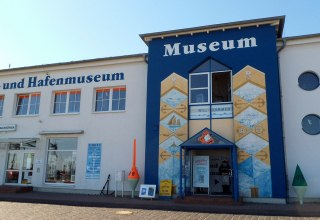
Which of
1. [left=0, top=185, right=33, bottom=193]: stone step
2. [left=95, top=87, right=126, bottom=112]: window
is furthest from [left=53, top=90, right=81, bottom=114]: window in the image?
[left=0, top=185, right=33, bottom=193]: stone step

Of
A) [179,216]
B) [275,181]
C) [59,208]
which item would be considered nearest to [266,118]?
[275,181]

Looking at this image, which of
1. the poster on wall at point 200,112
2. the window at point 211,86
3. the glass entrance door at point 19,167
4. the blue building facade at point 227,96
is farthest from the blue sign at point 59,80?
the poster on wall at point 200,112

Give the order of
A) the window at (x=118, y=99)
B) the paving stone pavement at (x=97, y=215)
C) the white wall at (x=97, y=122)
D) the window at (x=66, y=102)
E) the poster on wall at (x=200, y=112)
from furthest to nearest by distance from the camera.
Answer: the window at (x=66, y=102) → the window at (x=118, y=99) → the white wall at (x=97, y=122) → the poster on wall at (x=200, y=112) → the paving stone pavement at (x=97, y=215)

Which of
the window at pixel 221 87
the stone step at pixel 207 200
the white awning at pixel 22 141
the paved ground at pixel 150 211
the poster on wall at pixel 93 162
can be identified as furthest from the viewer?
the white awning at pixel 22 141

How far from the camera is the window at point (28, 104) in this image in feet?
57.5

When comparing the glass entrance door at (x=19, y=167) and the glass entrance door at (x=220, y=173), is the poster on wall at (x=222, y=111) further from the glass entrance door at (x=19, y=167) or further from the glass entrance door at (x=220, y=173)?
the glass entrance door at (x=19, y=167)

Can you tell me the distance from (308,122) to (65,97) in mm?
12157

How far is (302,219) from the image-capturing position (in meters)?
9.15

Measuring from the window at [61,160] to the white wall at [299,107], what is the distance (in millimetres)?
10280

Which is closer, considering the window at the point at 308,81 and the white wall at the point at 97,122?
the window at the point at 308,81

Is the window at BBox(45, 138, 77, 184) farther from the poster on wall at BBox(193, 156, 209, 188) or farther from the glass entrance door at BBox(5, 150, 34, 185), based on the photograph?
the poster on wall at BBox(193, 156, 209, 188)

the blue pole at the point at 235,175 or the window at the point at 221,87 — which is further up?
the window at the point at 221,87

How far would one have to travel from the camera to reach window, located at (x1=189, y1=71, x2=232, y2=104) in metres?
14.0

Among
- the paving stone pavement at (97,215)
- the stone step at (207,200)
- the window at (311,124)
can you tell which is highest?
the window at (311,124)
